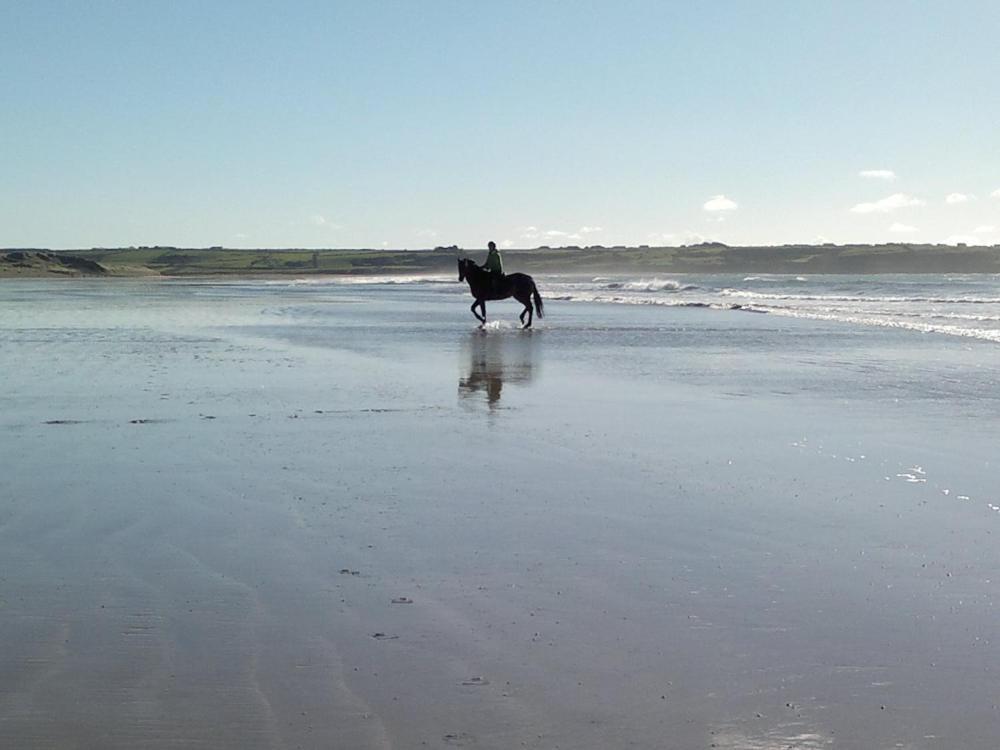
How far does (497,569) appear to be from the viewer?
511 centimetres

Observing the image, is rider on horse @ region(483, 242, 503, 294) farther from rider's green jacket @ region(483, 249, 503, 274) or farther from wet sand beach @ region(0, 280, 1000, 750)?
wet sand beach @ region(0, 280, 1000, 750)

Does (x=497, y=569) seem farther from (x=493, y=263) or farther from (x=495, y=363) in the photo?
(x=493, y=263)

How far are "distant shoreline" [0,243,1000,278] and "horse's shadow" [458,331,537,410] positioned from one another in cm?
6984

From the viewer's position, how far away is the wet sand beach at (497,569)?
353cm

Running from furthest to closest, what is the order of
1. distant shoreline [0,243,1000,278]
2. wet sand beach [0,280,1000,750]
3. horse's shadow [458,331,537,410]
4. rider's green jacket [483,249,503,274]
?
distant shoreline [0,243,1000,278] < rider's green jacket [483,249,503,274] < horse's shadow [458,331,537,410] < wet sand beach [0,280,1000,750]

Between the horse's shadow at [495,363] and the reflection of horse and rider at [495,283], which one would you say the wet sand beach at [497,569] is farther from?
the reflection of horse and rider at [495,283]

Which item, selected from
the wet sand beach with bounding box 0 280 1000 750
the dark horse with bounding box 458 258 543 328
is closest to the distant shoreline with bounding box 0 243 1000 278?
the dark horse with bounding box 458 258 543 328

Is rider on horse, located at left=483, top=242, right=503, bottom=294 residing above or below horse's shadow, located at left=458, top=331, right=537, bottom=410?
above

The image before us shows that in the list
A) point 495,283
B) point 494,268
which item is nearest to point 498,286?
point 495,283

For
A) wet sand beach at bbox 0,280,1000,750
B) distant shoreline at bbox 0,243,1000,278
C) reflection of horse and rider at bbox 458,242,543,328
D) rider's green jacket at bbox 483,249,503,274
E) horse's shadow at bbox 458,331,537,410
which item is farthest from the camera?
distant shoreline at bbox 0,243,1000,278

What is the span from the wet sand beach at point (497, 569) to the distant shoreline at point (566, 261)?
80022 mm

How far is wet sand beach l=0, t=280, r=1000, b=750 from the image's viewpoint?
11.6 ft

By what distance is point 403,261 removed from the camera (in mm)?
140250

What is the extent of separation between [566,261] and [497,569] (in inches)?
5436
